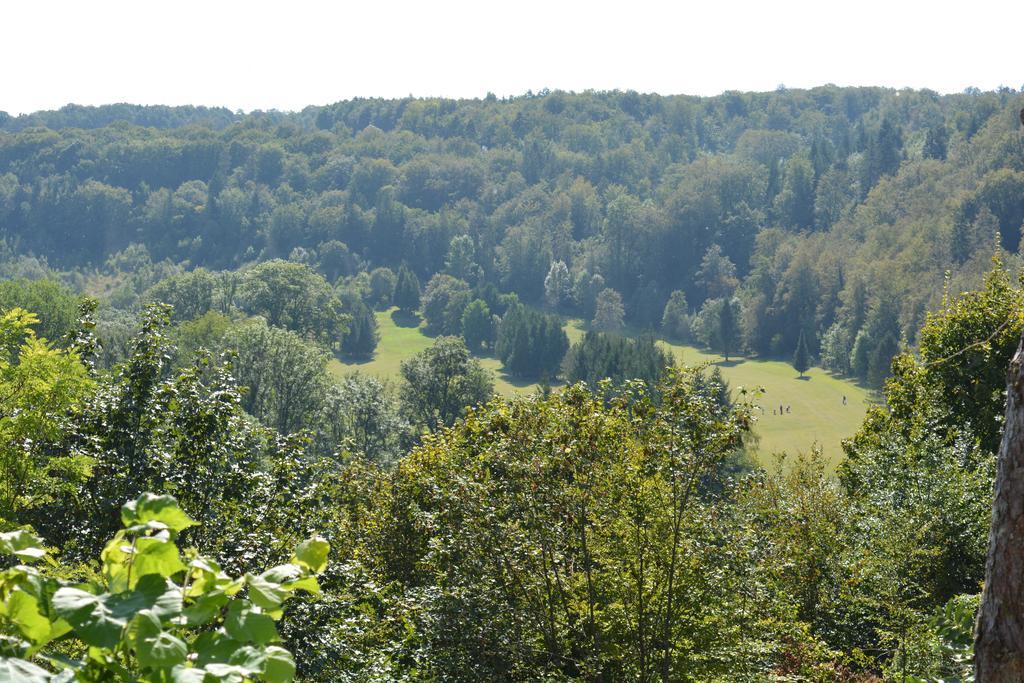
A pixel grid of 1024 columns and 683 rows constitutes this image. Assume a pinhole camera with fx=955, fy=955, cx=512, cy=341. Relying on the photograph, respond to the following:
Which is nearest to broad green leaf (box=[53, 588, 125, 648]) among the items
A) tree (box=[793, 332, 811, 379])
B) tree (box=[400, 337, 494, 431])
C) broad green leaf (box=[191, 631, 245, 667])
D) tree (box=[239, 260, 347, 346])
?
broad green leaf (box=[191, 631, 245, 667])

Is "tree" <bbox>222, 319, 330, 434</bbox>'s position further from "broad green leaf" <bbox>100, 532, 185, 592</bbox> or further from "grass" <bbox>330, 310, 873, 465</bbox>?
"broad green leaf" <bbox>100, 532, 185, 592</bbox>

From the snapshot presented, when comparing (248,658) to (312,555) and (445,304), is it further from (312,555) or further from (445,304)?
(445,304)

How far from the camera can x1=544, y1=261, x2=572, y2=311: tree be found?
568 feet

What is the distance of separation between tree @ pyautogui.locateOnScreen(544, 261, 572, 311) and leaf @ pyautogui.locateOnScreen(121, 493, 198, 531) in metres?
170

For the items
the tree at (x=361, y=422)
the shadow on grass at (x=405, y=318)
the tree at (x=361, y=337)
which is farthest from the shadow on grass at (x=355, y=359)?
the tree at (x=361, y=422)

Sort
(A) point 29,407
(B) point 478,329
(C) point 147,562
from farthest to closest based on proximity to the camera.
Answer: (B) point 478,329
(A) point 29,407
(C) point 147,562

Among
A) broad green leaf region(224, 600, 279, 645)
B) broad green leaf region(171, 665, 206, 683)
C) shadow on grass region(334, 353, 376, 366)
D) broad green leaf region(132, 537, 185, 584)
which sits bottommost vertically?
shadow on grass region(334, 353, 376, 366)

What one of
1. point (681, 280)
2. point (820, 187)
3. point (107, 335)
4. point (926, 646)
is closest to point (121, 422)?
point (926, 646)

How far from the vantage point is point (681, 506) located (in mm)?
10961

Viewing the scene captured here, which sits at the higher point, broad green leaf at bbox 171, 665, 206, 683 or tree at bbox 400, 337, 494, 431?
broad green leaf at bbox 171, 665, 206, 683

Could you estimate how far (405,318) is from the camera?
6447 inches

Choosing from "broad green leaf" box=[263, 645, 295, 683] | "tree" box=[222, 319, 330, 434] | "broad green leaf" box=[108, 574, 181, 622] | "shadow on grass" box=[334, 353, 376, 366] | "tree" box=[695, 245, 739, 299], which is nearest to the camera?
"broad green leaf" box=[108, 574, 181, 622]

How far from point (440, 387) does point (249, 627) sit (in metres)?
65.1

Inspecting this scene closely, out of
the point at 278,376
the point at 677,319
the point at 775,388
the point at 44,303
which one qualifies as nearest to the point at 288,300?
the point at 44,303
